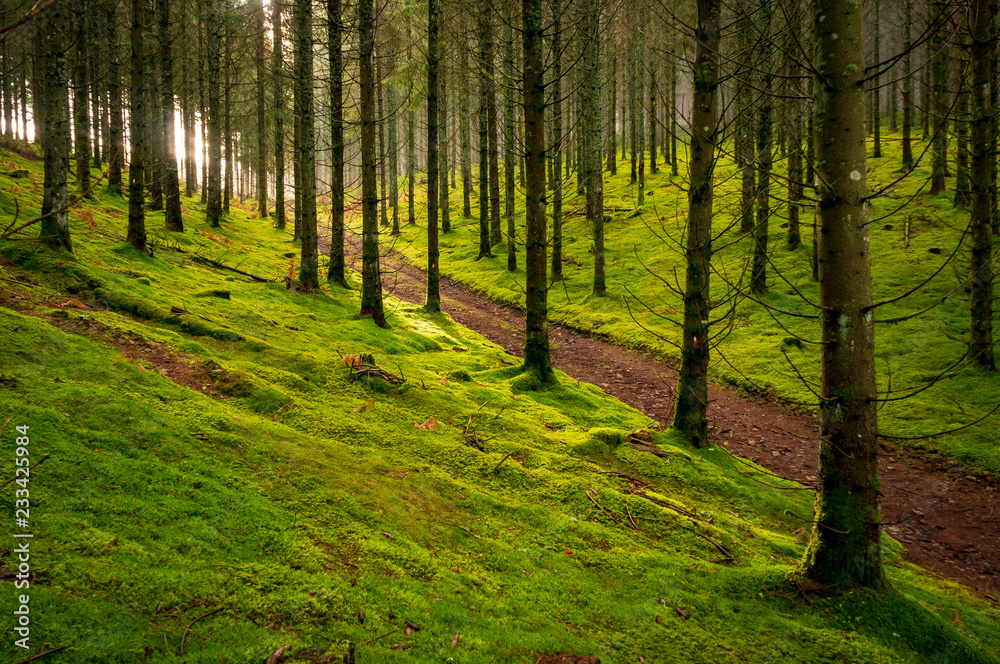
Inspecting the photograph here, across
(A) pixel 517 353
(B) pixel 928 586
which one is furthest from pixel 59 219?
(B) pixel 928 586

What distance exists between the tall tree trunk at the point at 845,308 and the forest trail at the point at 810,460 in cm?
29

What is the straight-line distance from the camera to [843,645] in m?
3.62

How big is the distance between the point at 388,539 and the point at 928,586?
528cm

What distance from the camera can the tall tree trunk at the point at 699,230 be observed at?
6.95 m

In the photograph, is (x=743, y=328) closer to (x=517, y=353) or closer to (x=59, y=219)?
(x=517, y=353)

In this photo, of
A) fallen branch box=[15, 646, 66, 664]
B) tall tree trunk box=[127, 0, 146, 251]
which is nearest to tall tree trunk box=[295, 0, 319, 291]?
tall tree trunk box=[127, 0, 146, 251]

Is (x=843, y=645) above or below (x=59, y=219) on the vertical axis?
below

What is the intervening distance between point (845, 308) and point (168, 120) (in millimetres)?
19488

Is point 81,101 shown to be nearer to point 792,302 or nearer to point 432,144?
point 432,144

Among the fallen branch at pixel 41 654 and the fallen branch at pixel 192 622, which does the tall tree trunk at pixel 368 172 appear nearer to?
the fallen branch at pixel 192 622

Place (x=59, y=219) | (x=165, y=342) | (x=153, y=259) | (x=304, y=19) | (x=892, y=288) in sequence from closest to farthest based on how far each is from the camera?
1. (x=165, y=342)
2. (x=59, y=219)
3. (x=153, y=259)
4. (x=304, y=19)
5. (x=892, y=288)

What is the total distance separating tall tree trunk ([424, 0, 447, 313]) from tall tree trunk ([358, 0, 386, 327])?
1846 mm

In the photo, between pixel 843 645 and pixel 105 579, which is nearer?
pixel 105 579

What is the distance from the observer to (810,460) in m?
8.98
